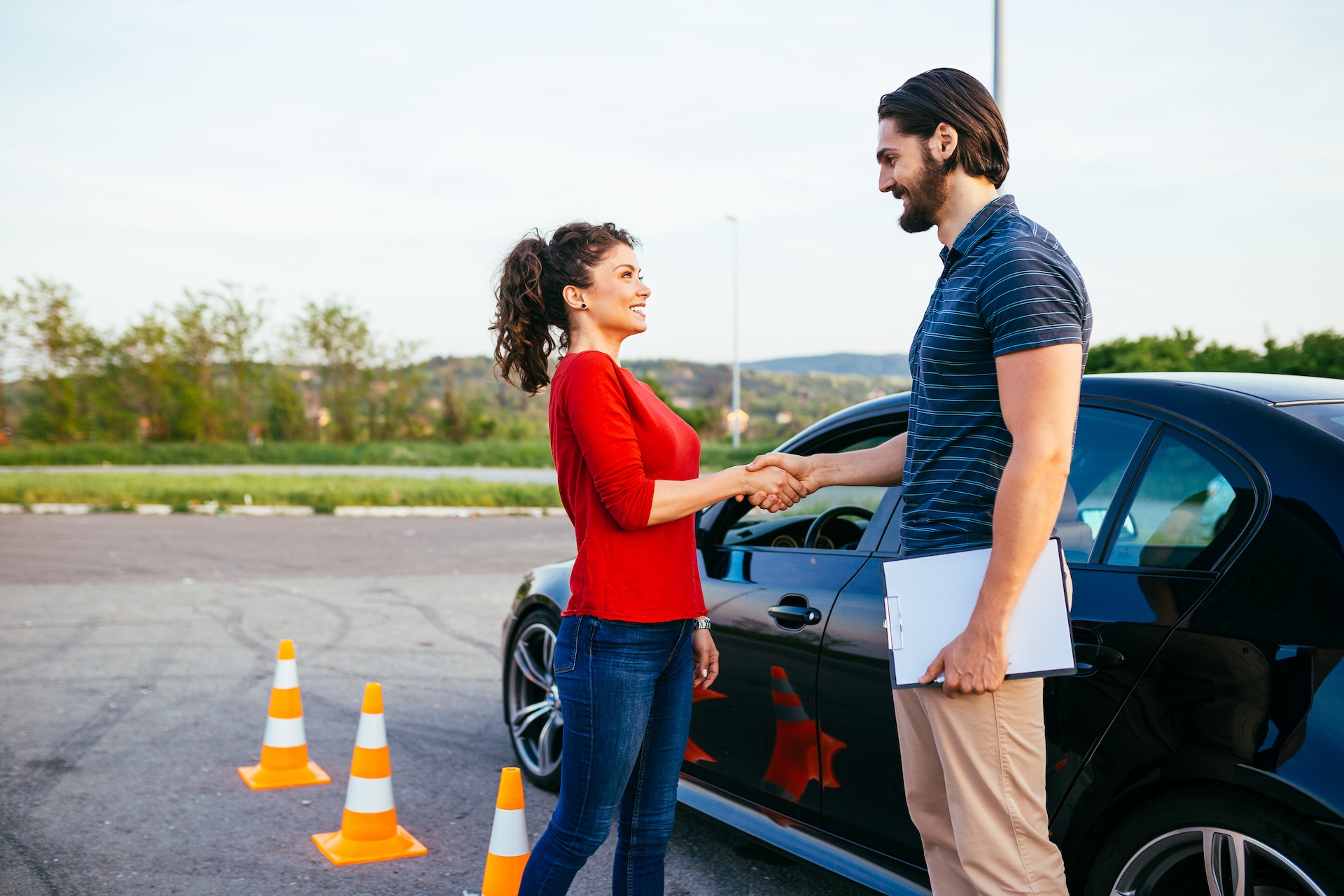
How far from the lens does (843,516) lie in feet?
11.0

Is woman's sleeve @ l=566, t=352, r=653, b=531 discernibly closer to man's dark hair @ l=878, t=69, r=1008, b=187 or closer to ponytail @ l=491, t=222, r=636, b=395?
ponytail @ l=491, t=222, r=636, b=395

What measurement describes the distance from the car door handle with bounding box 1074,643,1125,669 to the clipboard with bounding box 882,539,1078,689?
338mm

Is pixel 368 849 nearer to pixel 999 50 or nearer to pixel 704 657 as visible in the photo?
pixel 704 657

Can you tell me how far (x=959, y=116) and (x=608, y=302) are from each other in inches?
35.8

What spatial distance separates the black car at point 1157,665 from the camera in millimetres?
1961

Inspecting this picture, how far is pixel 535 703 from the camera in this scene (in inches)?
174

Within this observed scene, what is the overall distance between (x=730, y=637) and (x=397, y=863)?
148 cm

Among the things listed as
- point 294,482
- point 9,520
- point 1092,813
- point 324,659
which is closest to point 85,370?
point 294,482

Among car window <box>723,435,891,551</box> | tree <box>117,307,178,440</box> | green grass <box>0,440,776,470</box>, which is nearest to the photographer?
car window <box>723,435,891,551</box>

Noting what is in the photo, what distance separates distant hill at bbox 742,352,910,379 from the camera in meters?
72.0

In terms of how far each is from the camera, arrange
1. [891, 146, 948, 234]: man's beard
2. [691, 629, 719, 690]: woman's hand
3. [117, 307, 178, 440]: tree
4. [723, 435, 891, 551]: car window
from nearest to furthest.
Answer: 1. [891, 146, 948, 234]: man's beard
2. [691, 629, 719, 690]: woman's hand
3. [723, 435, 891, 551]: car window
4. [117, 307, 178, 440]: tree

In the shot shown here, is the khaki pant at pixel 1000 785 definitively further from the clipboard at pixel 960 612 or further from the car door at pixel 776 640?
the car door at pixel 776 640

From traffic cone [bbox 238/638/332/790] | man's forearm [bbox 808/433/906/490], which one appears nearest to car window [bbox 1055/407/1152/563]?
man's forearm [bbox 808/433/906/490]

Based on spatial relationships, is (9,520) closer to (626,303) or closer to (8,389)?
(626,303)
